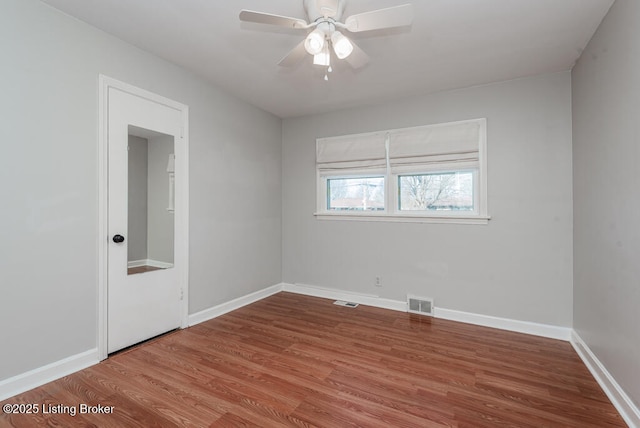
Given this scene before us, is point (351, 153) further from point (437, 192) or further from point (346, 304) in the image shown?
point (346, 304)

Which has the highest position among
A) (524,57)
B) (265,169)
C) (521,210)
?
(524,57)

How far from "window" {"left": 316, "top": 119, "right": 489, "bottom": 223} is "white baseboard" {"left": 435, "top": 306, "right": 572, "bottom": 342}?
1045mm

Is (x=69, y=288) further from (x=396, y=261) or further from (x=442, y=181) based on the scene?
(x=442, y=181)

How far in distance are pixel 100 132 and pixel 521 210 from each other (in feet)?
12.9

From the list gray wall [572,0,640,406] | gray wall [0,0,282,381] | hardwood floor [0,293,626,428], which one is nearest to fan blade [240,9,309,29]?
gray wall [0,0,282,381]

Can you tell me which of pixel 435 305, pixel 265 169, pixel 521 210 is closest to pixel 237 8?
pixel 265 169

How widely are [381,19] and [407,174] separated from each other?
2.22 metres

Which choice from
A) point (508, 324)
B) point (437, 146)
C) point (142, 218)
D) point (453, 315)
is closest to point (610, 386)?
point (508, 324)

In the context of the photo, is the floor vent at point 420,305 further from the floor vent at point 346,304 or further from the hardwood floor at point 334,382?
the floor vent at point 346,304

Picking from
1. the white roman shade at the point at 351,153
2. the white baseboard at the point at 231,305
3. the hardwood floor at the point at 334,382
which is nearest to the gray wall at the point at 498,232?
the white roman shade at the point at 351,153

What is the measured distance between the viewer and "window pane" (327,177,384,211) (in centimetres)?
400

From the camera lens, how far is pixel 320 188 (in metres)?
4.36

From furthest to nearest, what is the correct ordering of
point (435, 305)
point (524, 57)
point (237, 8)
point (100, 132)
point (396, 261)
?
point (396, 261)
point (435, 305)
point (524, 57)
point (100, 132)
point (237, 8)

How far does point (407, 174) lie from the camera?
3.75 m
